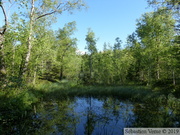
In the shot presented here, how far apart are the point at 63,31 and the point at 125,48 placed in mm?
14123

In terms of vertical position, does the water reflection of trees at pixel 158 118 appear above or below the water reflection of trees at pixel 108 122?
above

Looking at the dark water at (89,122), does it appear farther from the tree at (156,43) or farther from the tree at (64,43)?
the tree at (64,43)

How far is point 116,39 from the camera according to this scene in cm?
2933

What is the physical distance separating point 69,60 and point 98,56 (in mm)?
7670

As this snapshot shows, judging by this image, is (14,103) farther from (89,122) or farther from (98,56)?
(98,56)

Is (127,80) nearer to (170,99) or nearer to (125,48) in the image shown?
(125,48)

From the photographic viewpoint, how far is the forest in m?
7.47

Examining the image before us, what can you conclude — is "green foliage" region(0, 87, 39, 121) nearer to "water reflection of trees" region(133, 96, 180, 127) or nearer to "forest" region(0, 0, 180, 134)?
"forest" region(0, 0, 180, 134)

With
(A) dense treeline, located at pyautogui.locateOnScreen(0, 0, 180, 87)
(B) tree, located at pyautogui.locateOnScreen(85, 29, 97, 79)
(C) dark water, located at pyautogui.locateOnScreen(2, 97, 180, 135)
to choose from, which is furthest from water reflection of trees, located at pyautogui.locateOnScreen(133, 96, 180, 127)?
(B) tree, located at pyautogui.locateOnScreen(85, 29, 97, 79)

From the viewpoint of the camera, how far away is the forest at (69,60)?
7468mm

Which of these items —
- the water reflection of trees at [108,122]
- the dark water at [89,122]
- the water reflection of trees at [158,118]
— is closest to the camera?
the dark water at [89,122]

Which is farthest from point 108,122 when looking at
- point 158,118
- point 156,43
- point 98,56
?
point 98,56

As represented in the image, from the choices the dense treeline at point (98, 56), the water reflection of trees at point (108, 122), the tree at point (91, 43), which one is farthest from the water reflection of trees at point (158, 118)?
the tree at point (91, 43)

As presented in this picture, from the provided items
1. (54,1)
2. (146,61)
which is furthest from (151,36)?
(54,1)
